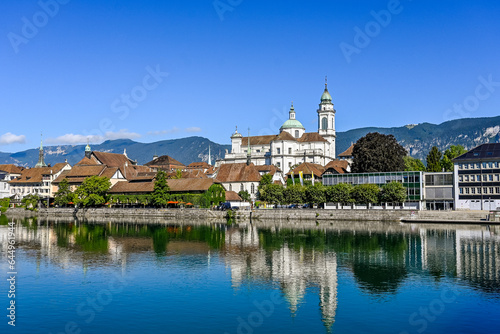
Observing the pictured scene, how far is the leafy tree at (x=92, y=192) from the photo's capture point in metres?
93.5

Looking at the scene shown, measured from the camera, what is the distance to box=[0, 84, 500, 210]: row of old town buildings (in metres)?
74.2

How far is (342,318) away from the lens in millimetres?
25547

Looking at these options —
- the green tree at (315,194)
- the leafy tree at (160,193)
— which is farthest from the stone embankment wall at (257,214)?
the green tree at (315,194)

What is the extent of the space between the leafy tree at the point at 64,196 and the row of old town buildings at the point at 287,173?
25.2ft

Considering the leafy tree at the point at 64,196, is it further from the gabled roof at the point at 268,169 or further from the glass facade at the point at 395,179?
the glass facade at the point at 395,179

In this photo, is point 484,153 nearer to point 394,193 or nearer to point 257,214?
point 394,193

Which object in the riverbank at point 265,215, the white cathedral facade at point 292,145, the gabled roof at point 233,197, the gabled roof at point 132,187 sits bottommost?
the riverbank at point 265,215

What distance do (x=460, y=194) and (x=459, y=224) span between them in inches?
413

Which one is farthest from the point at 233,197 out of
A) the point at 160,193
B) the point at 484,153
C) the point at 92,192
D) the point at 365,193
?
the point at 484,153

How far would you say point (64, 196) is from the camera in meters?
96.3

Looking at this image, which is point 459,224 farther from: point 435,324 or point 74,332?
point 74,332

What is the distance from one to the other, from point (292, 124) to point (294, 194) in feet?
185

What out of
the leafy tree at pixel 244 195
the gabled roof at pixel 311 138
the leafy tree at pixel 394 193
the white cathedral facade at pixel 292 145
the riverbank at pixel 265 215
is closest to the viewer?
the riverbank at pixel 265 215

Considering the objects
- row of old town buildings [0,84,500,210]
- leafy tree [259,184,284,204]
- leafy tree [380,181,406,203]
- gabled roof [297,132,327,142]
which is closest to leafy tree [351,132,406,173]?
row of old town buildings [0,84,500,210]
